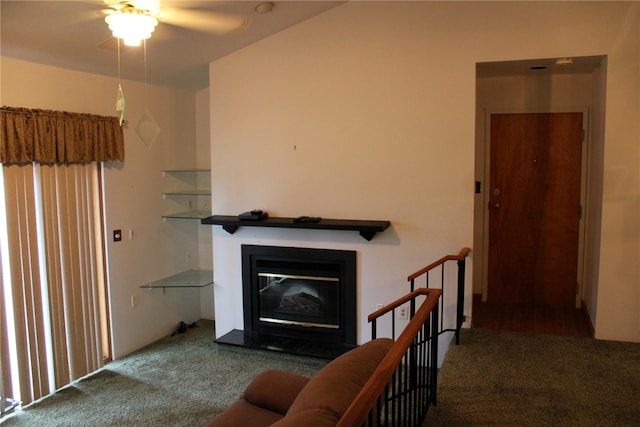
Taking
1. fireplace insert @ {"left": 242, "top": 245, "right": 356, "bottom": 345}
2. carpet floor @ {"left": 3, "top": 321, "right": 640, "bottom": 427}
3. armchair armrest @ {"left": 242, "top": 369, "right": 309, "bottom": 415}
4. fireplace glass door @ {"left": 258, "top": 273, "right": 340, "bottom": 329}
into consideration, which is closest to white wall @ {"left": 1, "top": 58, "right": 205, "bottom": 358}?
carpet floor @ {"left": 3, "top": 321, "right": 640, "bottom": 427}

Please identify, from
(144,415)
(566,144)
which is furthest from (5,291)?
(566,144)

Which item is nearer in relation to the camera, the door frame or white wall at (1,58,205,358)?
white wall at (1,58,205,358)

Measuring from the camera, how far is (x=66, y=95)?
166 inches

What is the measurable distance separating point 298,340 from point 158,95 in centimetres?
301

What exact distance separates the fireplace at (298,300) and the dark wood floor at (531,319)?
123cm

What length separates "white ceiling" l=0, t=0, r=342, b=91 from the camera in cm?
312

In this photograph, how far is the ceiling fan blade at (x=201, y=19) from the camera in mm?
3160

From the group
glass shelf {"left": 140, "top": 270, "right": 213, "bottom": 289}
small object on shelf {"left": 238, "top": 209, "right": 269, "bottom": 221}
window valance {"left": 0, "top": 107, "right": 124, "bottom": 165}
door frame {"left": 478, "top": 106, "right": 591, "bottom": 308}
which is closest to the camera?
window valance {"left": 0, "top": 107, "right": 124, "bottom": 165}

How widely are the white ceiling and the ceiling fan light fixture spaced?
1.37 ft

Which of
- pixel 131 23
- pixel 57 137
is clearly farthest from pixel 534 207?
pixel 57 137

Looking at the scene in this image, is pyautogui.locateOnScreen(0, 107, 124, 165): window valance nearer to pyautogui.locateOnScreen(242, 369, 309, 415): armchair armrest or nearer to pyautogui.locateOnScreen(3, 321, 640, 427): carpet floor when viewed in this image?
pyautogui.locateOnScreen(3, 321, 640, 427): carpet floor

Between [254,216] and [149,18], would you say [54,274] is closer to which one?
[254,216]

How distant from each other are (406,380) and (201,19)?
2633 mm

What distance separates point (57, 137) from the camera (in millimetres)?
4012
